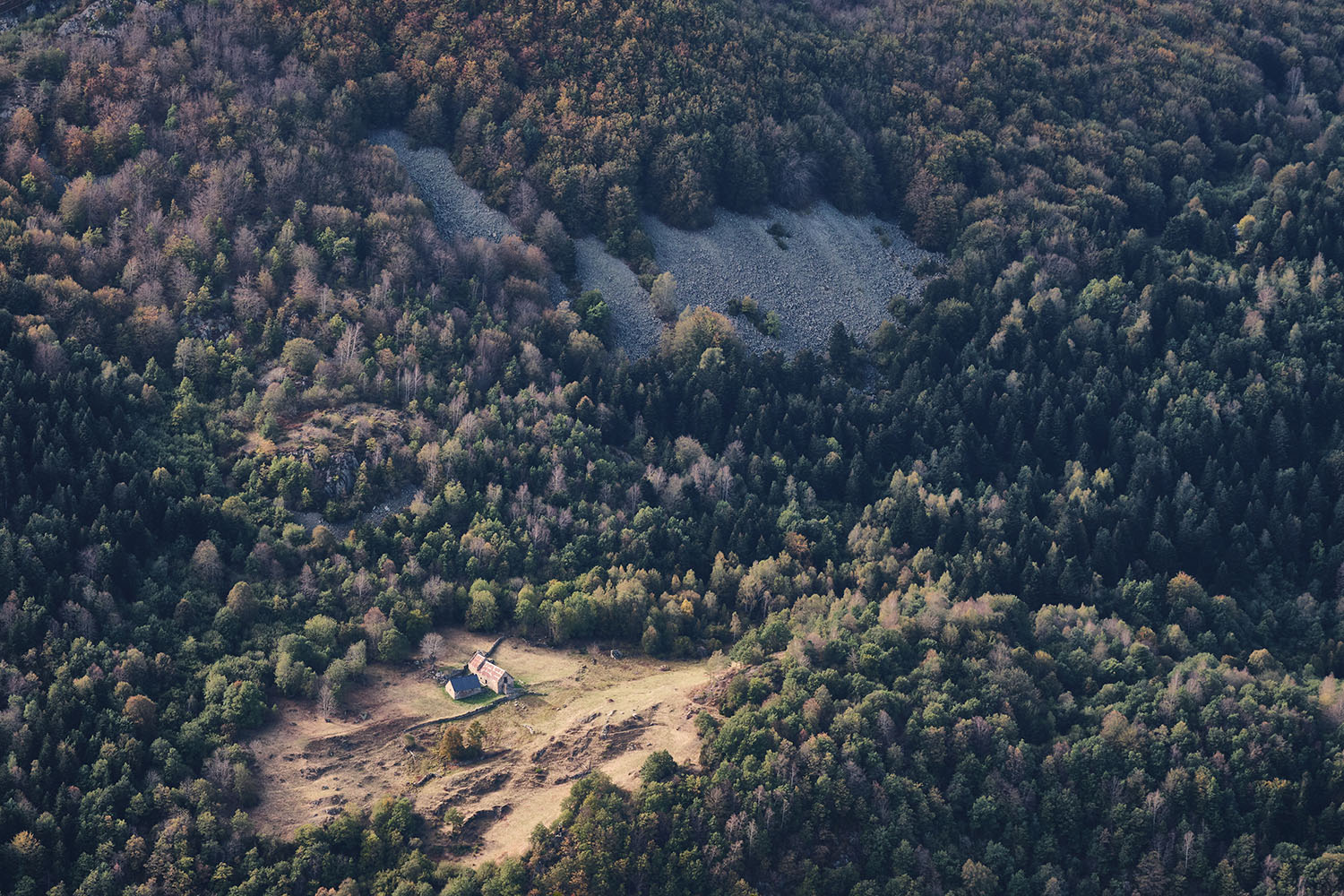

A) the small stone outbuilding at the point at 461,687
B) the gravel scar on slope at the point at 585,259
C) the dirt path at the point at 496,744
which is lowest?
the dirt path at the point at 496,744

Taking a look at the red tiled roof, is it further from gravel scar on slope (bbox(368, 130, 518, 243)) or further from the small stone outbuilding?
gravel scar on slope (bbox(368, 130, 518, 243))

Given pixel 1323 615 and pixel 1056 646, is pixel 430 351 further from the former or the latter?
pixel 1323 615

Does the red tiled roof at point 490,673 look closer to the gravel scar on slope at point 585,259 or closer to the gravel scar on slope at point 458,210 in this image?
the gravel scar on slope at point 585,259

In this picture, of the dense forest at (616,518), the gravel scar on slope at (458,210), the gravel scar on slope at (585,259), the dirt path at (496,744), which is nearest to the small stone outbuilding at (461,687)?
the dirt path at (496,744)

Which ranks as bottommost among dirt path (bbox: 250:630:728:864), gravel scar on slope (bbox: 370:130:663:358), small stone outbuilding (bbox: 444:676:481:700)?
dirt path (bbox: 250:630:728:864)

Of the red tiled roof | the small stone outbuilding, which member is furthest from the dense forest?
the red tiled roof

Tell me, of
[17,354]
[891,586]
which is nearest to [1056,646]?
[891,586]
